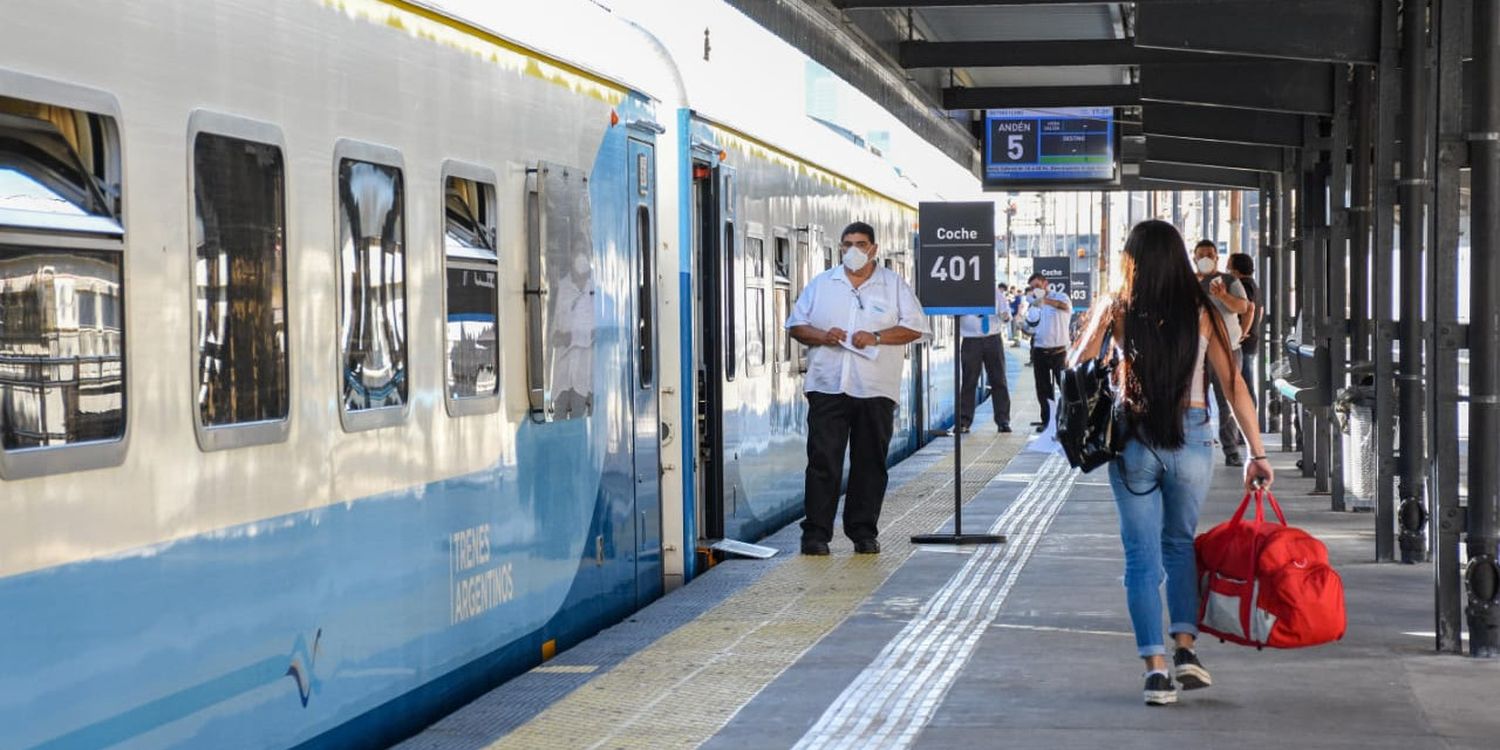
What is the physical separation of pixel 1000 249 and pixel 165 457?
102m

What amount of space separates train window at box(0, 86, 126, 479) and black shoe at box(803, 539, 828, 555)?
7045 millimetres

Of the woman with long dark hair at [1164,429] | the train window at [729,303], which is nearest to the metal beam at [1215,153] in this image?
the train window at [729,303]

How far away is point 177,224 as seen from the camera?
4.98m

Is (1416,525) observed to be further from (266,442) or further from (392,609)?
(266,442)

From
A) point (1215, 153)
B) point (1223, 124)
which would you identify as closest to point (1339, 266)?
point (1223, 124)

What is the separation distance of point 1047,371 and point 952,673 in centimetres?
1699

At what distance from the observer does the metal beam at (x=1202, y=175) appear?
84.4 feet

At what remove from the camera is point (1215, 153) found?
21734 millimetres

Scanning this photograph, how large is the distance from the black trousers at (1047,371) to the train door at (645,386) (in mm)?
14134

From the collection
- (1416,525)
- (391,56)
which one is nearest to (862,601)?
(1416,525)

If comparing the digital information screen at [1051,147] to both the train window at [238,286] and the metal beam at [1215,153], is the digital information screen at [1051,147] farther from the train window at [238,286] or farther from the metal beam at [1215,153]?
the train window at [238,286]

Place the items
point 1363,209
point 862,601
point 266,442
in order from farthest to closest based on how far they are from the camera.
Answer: point 1363,209, point 862,601, point 266,442

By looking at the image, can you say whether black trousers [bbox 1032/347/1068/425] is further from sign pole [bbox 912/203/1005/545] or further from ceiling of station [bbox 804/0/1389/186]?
sign pole [bbox 912/203/1005/545]

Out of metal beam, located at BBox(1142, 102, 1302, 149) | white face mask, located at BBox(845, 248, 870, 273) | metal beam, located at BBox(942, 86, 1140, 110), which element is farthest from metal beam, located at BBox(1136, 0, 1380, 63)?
metal beam, located at BBox(942, 86, 1140, 110)
